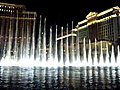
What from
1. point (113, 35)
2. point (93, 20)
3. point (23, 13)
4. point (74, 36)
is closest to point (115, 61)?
point (113, 35)

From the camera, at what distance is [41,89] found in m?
12.4

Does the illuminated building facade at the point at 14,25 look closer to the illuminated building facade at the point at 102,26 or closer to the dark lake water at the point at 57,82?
the illuminated building facade at the point at 102,26

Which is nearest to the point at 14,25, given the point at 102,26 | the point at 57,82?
the point at 102,26

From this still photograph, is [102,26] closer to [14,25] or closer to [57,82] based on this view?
[14,25]

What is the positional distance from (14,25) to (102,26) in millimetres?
37046

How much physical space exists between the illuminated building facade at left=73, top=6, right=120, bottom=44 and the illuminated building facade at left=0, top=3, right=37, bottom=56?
1052 inches

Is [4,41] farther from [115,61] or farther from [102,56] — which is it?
[115,61]

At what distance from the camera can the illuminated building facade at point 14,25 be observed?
92250mm

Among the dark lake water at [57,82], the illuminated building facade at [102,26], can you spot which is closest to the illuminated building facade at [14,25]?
the illuminated building facade at [102,26]

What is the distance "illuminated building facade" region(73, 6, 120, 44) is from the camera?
9168 cm

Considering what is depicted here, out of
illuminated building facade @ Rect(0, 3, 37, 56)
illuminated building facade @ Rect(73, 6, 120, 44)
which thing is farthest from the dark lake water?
illuminated building facade @ Rect(73, 6, 120, 44)

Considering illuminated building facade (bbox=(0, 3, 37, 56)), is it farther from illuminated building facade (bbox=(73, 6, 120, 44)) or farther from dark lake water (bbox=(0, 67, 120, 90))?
dark lake water (bbox=(0, 67, 120, 90))

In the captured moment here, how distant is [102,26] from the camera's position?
101375 mm

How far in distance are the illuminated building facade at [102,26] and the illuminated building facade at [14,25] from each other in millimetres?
26716
